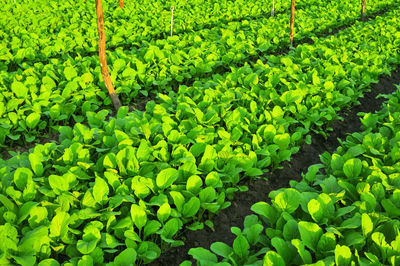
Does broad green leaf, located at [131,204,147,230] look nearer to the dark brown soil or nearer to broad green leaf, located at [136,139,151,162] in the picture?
the dark brown soil

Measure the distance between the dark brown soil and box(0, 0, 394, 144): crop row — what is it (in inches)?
104

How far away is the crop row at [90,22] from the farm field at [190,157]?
0.33ft

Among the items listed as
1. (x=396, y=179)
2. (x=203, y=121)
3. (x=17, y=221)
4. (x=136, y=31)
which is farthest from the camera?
(x=136, y=31)

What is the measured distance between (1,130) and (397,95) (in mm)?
5886

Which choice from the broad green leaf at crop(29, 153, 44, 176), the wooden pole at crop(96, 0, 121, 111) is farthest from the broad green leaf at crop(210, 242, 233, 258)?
the wooden pole at crop(96, 0, 121, 111)

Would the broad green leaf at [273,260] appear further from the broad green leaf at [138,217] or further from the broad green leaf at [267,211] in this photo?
the broad green leaf at [138,217]

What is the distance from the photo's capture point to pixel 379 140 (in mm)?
3730

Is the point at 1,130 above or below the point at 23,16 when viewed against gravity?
below

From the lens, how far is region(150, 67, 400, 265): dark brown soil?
317 centimetres

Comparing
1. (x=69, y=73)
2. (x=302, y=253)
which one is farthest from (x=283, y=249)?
(x=69, y=73)

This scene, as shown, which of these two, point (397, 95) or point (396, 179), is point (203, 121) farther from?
point (397, 95)

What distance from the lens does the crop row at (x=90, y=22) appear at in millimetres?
7484

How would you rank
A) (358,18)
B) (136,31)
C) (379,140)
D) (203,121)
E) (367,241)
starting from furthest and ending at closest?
(358,18) < (136,31) < (203,121) < (379,140) < (367,241)

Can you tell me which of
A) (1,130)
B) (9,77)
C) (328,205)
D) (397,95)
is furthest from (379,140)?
(9,77)
